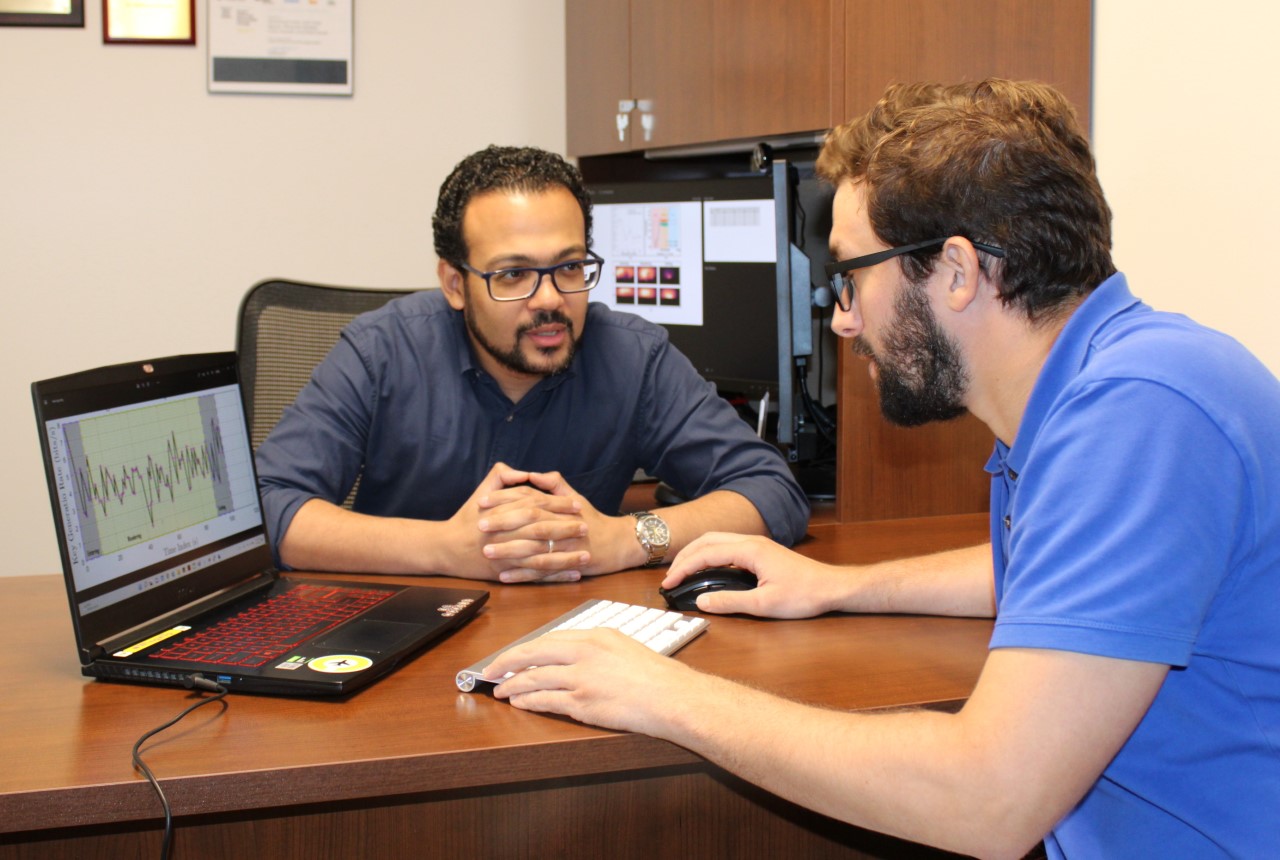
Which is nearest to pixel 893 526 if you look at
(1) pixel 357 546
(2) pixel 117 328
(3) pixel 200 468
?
(1) pixel 357 546

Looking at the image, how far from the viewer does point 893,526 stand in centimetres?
182

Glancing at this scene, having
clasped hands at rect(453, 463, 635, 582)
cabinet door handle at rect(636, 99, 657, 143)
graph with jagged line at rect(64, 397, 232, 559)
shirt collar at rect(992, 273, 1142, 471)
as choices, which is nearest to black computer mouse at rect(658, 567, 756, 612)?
clasped hands at rect(453, 463, 635, 582)

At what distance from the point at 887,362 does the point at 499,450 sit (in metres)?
0.87

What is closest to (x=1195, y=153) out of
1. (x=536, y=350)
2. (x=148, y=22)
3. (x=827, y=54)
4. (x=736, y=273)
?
(x=827, y=54)

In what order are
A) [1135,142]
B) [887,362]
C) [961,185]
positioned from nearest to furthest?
1. [961,185]
2. [887,362]
3. [1135,142]

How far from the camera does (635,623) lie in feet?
4.16

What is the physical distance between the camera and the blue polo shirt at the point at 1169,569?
0.85m

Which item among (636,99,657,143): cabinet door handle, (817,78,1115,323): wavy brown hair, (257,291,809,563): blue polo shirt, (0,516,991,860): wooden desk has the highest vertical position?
(636,99,657,143): cabinet door handle

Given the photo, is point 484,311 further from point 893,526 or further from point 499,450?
point 893,526

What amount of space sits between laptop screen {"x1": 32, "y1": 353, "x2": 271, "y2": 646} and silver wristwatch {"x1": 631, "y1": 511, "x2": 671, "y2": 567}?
1.55ft

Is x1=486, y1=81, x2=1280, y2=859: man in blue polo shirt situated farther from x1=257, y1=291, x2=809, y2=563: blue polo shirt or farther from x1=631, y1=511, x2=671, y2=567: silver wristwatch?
x1=257, y1=291, x2=809, y2=563: blue polo shirt

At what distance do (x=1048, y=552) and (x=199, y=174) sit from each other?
9.43ft

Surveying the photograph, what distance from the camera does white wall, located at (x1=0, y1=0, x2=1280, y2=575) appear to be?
312cm

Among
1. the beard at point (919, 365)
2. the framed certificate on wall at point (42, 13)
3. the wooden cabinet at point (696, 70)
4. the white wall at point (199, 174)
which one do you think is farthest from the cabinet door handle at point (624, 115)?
the beard at point (919, 365)
